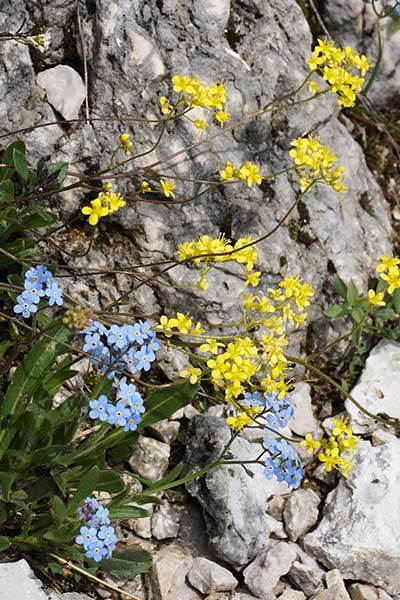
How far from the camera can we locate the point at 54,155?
4.15 meters

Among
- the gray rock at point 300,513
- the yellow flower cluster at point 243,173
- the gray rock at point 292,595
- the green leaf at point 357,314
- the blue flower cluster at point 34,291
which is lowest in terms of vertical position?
the gray rock at point 292,595

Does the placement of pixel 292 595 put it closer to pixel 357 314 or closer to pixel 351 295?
pixel 357 314

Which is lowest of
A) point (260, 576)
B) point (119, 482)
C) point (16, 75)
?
point (260, 576)

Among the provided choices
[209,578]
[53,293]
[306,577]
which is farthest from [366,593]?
[53,293]

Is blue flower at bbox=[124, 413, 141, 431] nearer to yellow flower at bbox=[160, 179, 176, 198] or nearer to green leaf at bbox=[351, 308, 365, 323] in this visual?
yellow flower at bbox=[160, 179, 176, 198]

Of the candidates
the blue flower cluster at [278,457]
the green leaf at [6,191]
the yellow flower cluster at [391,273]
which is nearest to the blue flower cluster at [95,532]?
the blue flower cluster at [278,457]

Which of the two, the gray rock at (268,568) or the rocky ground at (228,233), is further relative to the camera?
the rocky ground at (228,233)

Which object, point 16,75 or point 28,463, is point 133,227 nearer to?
point 16,75

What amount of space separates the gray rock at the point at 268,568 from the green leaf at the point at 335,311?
4.26ft

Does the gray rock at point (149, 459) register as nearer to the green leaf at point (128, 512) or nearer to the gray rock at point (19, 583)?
the green leaf at point (128, 512)

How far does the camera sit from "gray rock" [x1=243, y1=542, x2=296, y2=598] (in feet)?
12.4

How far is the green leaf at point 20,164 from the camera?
375 cm

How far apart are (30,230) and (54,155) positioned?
2.00ft

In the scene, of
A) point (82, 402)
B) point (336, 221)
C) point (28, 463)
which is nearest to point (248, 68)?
point (336, 221)
